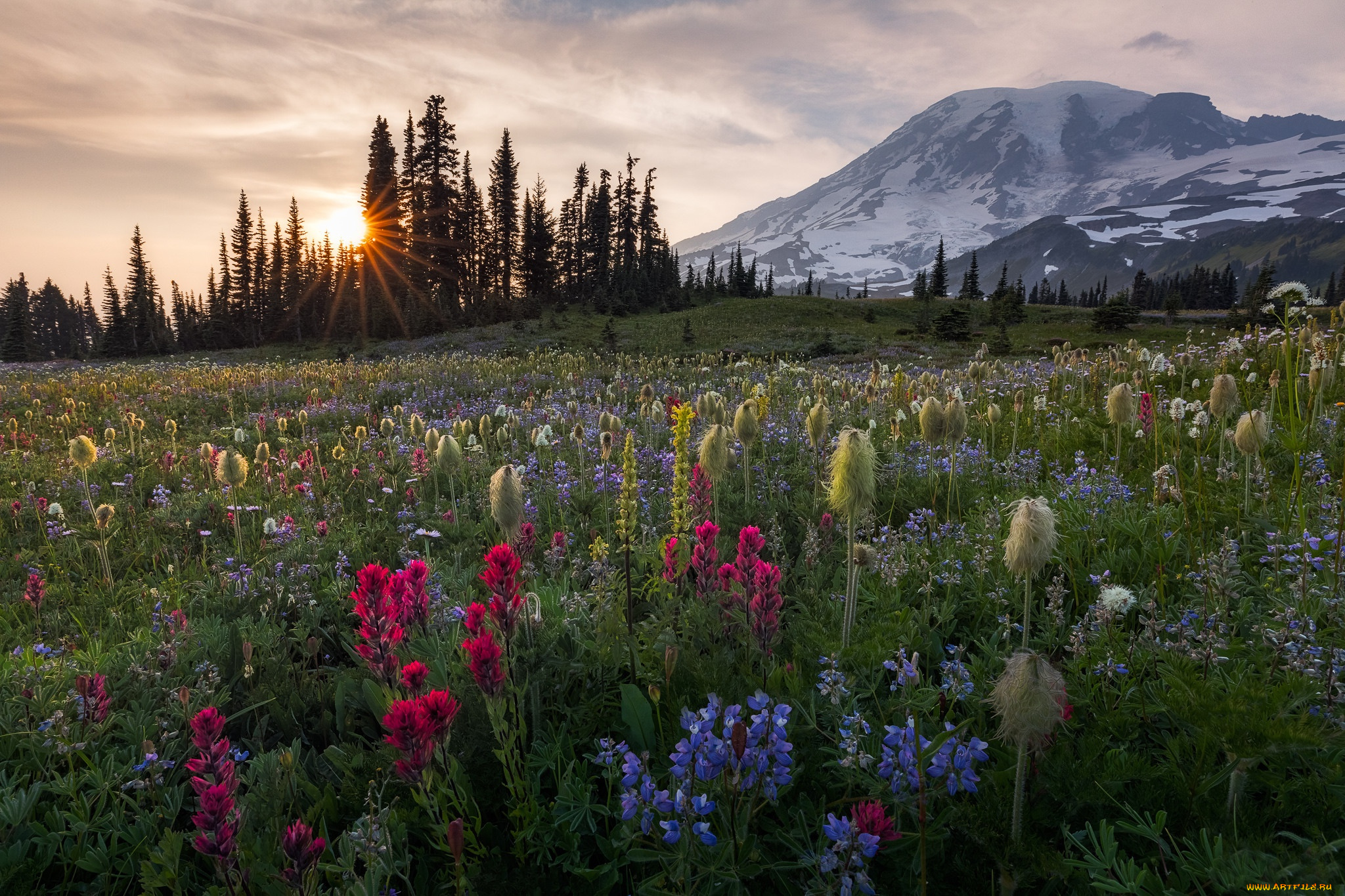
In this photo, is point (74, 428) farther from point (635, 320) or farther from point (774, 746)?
point (635, 320)

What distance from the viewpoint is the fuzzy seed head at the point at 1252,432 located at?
351cm

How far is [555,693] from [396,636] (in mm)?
866

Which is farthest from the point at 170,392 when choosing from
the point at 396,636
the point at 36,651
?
the point at 396,636

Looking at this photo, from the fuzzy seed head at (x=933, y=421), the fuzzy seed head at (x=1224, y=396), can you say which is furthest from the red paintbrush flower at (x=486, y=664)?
the fuzzy seed head at (x=1224, y=396)

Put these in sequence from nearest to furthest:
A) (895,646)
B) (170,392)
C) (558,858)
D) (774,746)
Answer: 1. (774,746)
2. (558,858)
3. (895,646)
4. (170,392)

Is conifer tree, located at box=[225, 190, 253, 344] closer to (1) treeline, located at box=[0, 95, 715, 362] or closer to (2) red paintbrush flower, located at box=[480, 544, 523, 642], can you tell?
(1) treeline, located at box=[0, 95, 715, 362]

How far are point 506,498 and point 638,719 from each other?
43.5 inches

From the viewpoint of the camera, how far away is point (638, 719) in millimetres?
2254

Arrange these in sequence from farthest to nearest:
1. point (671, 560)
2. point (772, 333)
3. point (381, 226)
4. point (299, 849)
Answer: point (381, 226), point (772, 333), point (671, 560), point (299, 849)

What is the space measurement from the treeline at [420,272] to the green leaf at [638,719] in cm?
5538

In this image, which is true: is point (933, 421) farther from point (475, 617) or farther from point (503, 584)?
point (475, 617)

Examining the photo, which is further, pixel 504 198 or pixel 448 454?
pixel 504 198

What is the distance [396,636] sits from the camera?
6.46 feet

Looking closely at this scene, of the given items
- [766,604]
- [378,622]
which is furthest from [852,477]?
[378,622]
